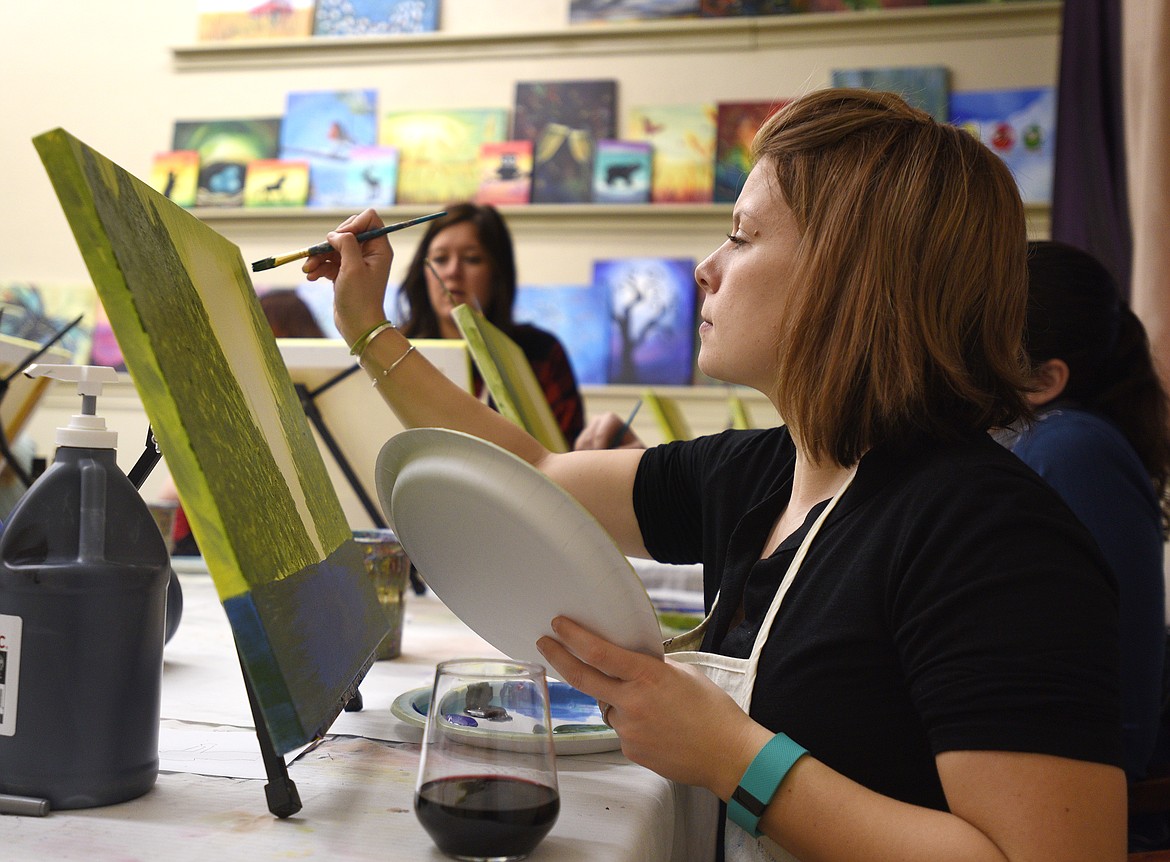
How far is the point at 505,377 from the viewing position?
5.17 ft

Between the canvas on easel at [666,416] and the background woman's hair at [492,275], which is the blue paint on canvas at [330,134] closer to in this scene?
the background woman's hair at [492,275]

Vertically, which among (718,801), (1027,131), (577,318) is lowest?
(718,801)

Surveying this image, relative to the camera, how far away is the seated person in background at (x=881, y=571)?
0.63 metres

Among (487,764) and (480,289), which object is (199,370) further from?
(480,289)

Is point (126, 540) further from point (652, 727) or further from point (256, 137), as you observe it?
point (256, 137)

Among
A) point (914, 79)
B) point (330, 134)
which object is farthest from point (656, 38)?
point (330, 134)

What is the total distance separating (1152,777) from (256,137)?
3318 mm

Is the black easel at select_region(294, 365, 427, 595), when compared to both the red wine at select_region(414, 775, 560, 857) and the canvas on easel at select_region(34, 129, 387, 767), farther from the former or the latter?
the red wine at select_region(414, 775, 560, 857)

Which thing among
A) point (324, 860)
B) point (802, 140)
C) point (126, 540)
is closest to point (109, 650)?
point (126, 540)

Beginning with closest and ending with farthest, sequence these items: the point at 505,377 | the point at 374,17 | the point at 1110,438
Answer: the point at 1110,438
the point at 505,377
the point at 374,17

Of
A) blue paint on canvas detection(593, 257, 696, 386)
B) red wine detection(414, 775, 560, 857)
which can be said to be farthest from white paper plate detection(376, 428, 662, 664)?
blue paint on canvas detection(593, 257, 696, 386)

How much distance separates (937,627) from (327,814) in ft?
1.36

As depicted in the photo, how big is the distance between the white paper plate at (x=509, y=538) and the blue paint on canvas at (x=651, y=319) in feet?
8.34

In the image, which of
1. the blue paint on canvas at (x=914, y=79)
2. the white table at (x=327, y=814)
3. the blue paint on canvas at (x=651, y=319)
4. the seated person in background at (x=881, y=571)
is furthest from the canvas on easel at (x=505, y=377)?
the blue paint on canvas at (x=914, y=79)
